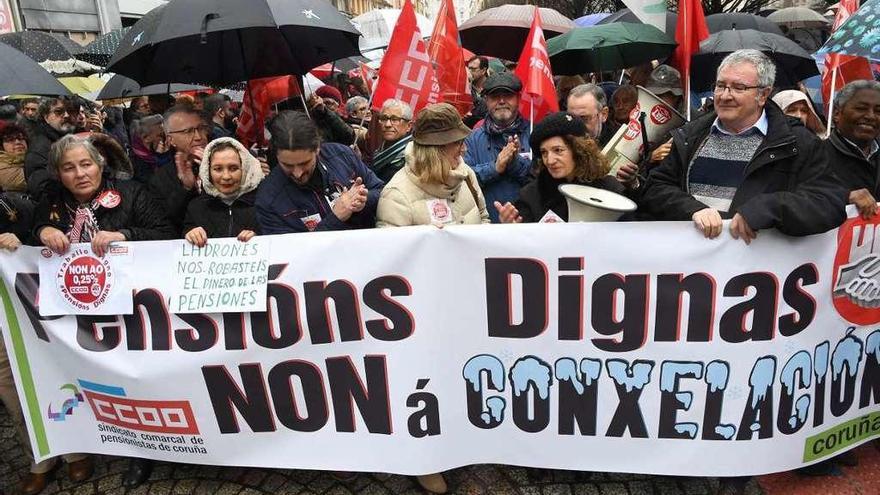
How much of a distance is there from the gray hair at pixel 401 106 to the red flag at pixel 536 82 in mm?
785

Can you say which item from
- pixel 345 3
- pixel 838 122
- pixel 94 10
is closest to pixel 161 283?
pixel 838 122

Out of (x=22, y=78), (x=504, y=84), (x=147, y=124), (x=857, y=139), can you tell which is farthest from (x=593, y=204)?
(x=147, y=124)

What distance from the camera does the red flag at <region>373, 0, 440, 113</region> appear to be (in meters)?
4.59

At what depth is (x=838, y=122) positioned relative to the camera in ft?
10.8

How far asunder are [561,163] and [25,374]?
115 inches

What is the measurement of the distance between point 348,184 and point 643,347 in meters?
1.75

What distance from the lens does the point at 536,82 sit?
413 centimetres

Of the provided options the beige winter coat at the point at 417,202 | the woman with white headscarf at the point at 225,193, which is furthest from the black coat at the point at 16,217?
the beige winter coat at the point at 417,202

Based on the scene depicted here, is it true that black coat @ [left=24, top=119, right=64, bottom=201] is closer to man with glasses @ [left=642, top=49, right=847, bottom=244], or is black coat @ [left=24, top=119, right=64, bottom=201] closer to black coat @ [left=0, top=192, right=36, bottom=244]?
black coat @ [left=0, top=192, right=36, bottom=244]

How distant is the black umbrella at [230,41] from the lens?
3494 mm

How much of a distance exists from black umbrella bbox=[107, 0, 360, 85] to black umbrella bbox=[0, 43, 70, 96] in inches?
13.7

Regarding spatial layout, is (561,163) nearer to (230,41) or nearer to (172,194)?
(172,194)

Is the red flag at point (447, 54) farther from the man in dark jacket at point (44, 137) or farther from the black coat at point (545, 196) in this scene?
the man in dark jacket at point (44, 137)

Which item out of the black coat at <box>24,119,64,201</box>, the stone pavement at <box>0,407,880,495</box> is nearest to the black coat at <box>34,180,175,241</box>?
the black coat at <box>24,119,64,201</box>
